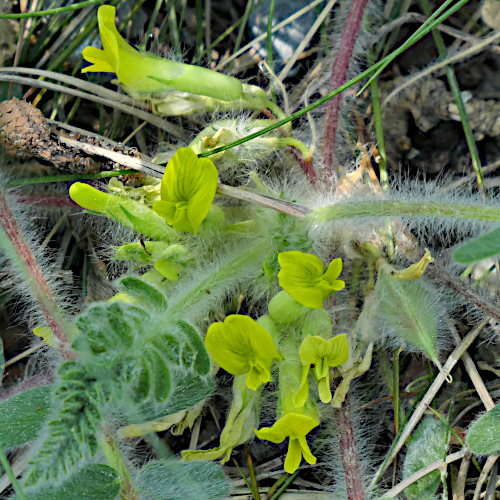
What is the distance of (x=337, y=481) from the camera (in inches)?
76.4

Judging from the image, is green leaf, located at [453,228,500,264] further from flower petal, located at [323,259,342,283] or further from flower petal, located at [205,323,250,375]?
flower petal, located at [205,323,250,375]

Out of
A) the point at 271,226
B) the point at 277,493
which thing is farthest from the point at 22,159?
the point at 277,493

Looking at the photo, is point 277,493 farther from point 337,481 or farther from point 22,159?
point 22,159

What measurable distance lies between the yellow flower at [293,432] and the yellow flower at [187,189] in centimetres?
64

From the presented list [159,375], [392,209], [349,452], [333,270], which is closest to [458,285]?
[392,209]

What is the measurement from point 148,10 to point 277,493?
2203mm

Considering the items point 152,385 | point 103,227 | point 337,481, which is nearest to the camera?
point 152,385

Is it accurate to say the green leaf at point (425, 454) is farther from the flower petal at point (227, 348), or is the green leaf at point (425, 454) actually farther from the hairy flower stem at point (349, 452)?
the flower petal at point (227, 348)

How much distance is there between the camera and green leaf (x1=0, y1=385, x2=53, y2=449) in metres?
1.43

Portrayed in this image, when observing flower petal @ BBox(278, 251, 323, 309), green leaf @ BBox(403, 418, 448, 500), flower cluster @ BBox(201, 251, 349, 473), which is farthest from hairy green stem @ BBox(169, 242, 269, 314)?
green leaf @ BBox(403, 418, 448, 500)

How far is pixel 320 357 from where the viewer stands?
1595 mm

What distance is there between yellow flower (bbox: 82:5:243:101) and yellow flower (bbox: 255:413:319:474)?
1.11 meters

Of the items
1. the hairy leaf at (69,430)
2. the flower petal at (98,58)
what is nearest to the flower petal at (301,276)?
the hairy leaf at (69,430)

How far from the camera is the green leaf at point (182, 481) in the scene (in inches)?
63.6
